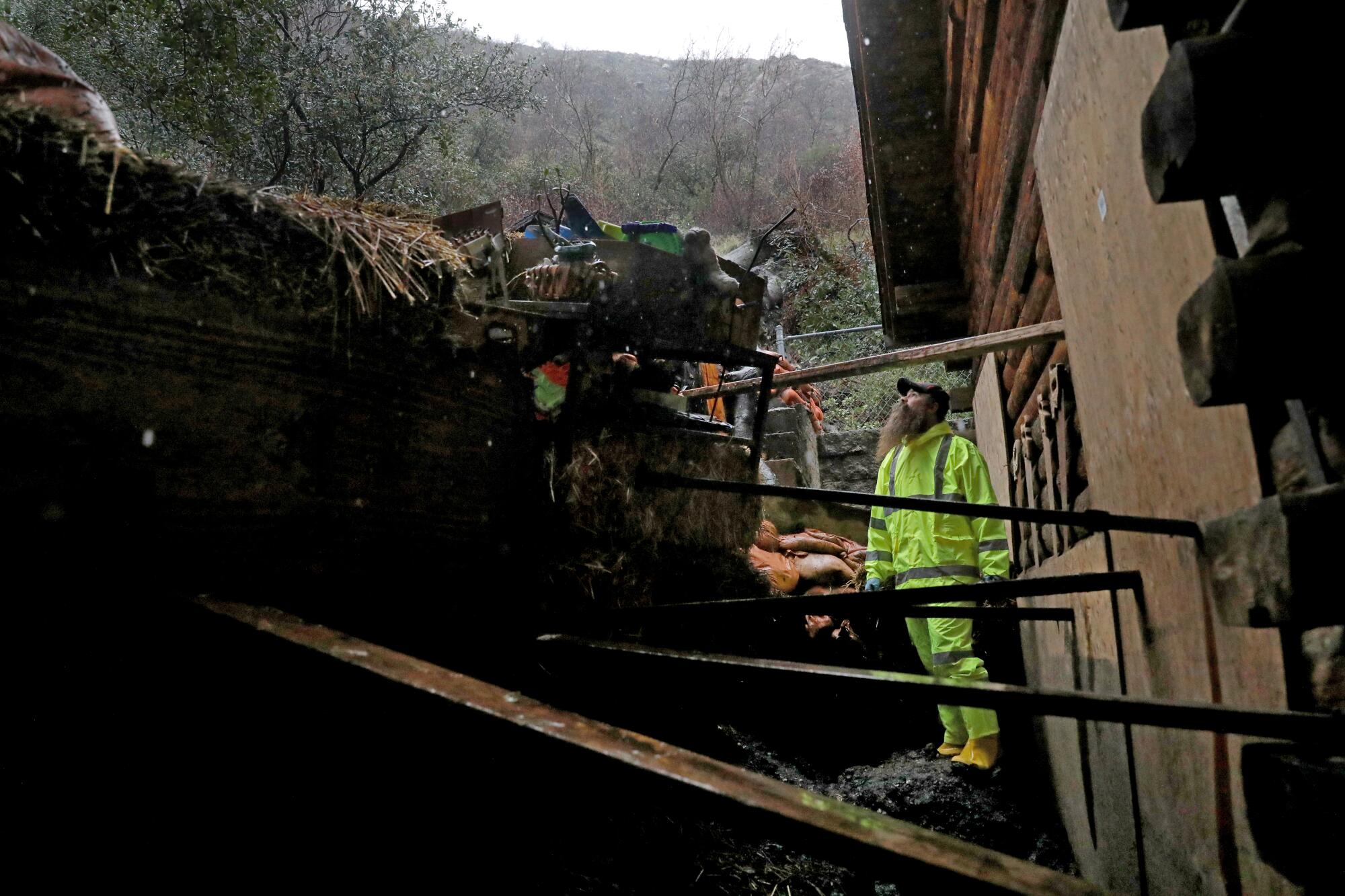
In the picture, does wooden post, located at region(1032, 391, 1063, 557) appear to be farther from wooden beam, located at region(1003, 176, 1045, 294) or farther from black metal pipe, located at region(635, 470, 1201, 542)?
black metal pipe, located at region(635, 470, 1201, 542)

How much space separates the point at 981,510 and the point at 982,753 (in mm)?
2798

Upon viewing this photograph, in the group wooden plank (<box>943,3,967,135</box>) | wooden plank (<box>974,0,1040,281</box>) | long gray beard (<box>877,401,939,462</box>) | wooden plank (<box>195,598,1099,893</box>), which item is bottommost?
wooden plank (<box>195,598,1099,893</box>)

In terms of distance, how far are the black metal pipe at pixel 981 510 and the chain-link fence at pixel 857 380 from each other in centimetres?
947

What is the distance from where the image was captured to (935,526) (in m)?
4.68

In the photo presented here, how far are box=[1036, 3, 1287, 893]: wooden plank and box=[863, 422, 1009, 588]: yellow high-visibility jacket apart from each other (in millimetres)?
2143

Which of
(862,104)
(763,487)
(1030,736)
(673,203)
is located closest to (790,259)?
(673,203)

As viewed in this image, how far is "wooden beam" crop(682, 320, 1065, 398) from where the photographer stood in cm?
303

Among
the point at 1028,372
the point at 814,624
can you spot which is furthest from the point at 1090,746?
the point at 814,624

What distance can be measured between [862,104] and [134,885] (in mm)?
5444

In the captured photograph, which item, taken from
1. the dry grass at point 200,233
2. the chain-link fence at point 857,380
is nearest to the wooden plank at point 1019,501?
the dry grass at point 200,233

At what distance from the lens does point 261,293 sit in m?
2.07

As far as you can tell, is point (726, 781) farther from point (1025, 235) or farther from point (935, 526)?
point (935, 526)

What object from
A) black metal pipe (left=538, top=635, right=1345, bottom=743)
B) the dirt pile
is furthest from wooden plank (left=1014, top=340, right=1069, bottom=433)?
the dirt pile

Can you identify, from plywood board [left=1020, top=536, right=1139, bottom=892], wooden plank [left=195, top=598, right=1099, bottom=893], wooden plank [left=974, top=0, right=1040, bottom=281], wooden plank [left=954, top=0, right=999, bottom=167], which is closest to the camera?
wooden plank [left=195, top=598, right=1099, bottom=893]
